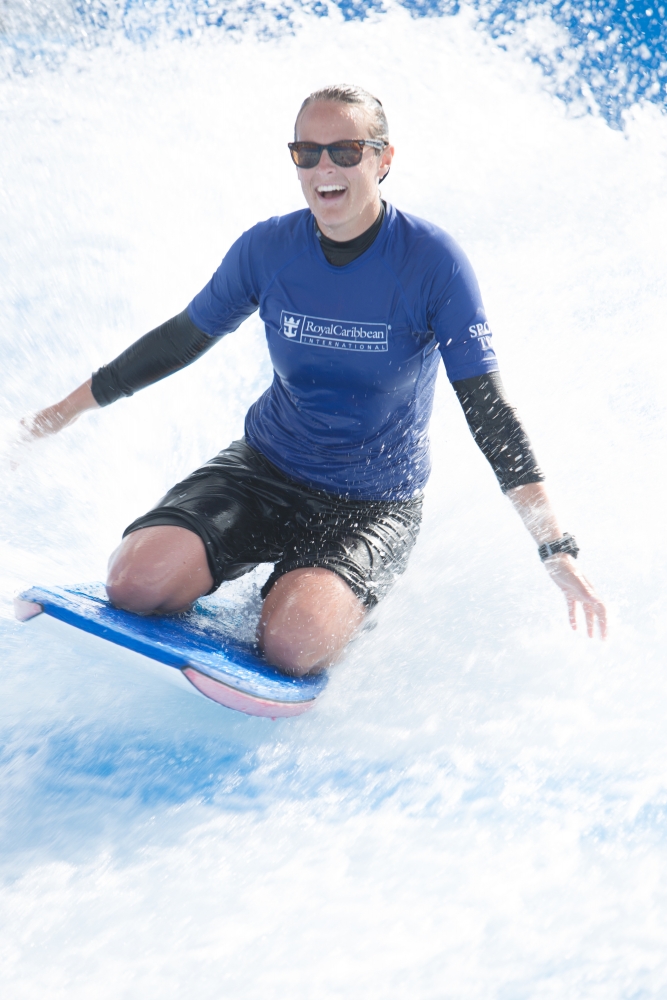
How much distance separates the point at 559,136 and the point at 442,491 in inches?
163

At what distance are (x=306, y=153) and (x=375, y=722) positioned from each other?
1.51 meters

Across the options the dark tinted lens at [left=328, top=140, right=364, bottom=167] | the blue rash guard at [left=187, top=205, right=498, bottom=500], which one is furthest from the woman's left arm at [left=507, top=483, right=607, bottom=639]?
the dark tinted lens at [left=328, top=140, right=364, bottom=167]

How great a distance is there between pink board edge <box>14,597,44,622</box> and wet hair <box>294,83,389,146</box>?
1.32 metres

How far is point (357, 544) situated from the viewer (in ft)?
7.84

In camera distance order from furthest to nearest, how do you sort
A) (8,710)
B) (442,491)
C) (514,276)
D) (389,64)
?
(389,64), (514,276), (442,491), (8,710)

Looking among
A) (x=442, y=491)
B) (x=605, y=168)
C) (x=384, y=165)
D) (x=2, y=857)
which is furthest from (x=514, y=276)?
(x=2, y=857)

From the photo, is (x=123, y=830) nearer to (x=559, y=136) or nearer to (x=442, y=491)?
(x=442, y=491)

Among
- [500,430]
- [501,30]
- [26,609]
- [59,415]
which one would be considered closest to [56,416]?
[59,415]

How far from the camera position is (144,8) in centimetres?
729

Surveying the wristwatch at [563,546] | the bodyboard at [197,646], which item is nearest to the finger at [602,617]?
the wristwatch at [563,546]

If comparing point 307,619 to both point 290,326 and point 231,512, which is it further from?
point 290,326

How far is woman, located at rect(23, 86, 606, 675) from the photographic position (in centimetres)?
216

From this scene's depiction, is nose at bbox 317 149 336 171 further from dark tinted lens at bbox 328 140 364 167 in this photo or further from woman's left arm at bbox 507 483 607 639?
woman's left arm at bbox 507 483 607 639

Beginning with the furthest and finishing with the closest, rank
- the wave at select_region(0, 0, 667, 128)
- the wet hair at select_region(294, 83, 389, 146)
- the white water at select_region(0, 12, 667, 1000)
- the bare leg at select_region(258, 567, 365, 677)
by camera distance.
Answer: the wave at select_region(0, 0, 667, 128), the bare leg at select_region(258, 567, 365, 677), the wet hair at select_region(294, 83, 389, 146), the white water at select_region(0, 12, 667, 1000)
